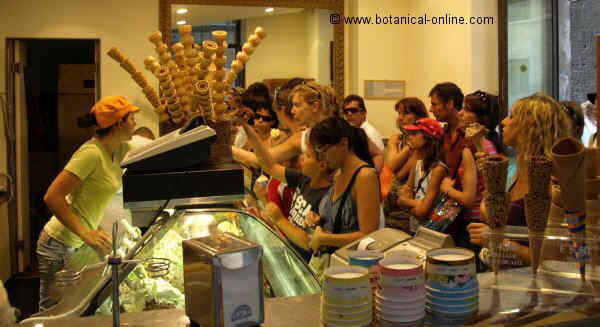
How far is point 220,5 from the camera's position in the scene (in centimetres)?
671

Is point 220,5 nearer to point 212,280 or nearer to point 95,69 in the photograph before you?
point 95,69

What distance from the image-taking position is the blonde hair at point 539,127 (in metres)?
2.63

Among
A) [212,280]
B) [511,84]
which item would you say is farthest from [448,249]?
[511,84]

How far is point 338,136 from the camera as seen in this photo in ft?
9.33

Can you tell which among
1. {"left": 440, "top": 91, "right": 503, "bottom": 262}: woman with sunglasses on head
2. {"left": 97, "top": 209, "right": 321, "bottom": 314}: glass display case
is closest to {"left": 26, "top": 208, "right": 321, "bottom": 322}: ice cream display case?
{"left": 97, "top": 209, "right": 321, "bottom": 314}: glass display case

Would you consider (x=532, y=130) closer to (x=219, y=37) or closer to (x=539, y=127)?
(x=539, y=127)

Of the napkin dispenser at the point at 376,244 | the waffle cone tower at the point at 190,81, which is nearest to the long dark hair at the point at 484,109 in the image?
the waffle cone tower at the point at 190,81

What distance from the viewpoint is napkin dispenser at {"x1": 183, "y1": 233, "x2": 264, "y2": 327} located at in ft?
4.19

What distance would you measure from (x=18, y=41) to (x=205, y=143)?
5.30 m

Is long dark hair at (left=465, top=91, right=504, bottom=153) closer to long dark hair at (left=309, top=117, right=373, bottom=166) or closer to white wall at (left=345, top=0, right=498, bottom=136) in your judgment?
long dark hair at (left=309, top=117, right=373, bottom=166)

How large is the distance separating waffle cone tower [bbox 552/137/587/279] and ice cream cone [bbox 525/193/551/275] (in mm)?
51

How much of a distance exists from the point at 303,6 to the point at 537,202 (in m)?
5.66

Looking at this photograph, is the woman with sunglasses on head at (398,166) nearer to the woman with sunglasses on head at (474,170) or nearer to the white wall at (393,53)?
the woman with sunglasses on head at (474,170)

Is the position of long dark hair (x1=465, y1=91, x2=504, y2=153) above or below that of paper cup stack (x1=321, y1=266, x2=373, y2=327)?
above
